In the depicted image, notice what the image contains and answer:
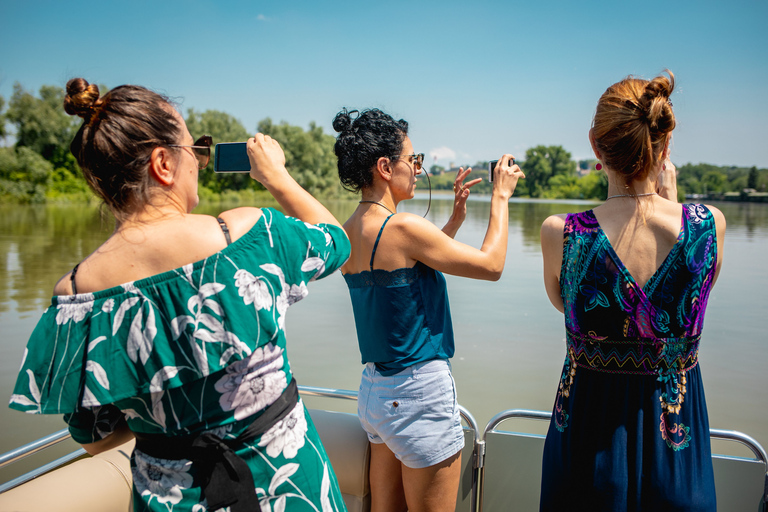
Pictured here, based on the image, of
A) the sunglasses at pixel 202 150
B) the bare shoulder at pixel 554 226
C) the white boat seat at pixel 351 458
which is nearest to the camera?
the sunglasses at pixel 202 150

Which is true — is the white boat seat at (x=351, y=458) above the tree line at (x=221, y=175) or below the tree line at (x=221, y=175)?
below

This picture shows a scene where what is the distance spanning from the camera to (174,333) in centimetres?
96

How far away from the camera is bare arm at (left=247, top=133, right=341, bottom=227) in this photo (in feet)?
3.98

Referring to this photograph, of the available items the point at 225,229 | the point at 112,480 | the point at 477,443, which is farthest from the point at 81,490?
the point at 477,443

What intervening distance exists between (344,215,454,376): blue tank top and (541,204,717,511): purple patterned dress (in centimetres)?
47

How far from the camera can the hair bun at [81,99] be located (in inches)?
40.1

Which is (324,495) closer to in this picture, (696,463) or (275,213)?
Answer: (275,213)

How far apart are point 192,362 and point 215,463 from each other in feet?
0.71

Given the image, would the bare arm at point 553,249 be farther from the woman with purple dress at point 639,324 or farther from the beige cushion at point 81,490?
the beige cushion at point 81,490

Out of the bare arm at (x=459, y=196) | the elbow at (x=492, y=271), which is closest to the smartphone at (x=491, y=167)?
the bare arm at (x=459, y=196)

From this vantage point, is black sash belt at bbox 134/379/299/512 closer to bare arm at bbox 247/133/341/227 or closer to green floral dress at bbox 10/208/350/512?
green floral dress at bbox 10/208/350/512

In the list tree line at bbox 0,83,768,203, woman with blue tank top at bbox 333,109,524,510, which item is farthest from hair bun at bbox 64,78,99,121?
tree line at bbox 0,83,768,203

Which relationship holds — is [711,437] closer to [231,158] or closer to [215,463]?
[215,463]

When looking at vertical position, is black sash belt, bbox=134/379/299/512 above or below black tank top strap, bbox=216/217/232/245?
below
